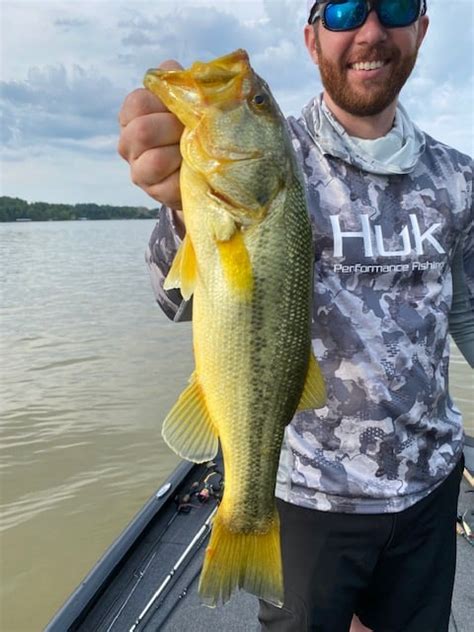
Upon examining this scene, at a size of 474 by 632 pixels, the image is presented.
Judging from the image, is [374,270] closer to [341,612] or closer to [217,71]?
[217,71]

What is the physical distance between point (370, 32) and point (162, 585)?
9.91 feet

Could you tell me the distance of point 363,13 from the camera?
2.04m

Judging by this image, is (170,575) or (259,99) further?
(170,575)

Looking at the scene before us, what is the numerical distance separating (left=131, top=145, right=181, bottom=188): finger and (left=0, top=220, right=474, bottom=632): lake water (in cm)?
441

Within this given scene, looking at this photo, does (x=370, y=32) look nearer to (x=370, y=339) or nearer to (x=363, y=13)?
(x=363, y=13)

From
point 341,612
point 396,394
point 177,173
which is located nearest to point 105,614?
point 341,612

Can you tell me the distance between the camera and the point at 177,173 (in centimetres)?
149

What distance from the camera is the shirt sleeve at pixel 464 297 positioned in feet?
7.35

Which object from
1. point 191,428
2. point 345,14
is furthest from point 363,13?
point 191,428

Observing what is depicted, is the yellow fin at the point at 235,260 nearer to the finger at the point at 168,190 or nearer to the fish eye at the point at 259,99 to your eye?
the finger at the point at 168,190

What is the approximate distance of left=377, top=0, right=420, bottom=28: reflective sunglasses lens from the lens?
6.69 feet

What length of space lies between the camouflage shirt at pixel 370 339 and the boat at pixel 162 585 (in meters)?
1.68

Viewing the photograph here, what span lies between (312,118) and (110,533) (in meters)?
5.00

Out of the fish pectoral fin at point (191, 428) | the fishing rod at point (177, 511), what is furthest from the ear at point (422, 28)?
the fishing rod at point (177, 511)
